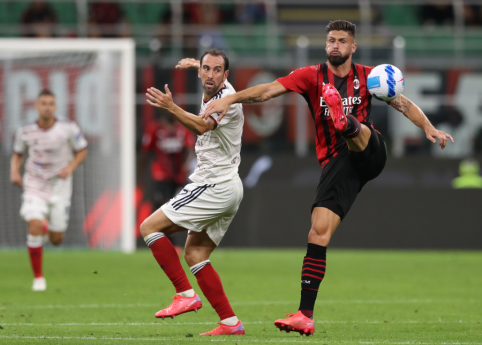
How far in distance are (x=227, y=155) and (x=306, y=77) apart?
0.87 metres

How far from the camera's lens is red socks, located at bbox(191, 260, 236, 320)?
6.26m

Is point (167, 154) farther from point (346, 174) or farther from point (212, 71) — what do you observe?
point (346, 174)

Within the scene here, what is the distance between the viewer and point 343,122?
5.81m

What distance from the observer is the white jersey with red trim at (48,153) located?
10.2m

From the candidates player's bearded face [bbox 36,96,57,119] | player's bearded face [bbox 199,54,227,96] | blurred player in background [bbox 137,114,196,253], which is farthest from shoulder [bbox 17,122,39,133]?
player's bearded face [bbox 199,54,227,96]

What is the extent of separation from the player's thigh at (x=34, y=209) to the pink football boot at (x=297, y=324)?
502 cm

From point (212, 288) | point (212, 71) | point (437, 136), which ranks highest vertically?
point (212, 71)

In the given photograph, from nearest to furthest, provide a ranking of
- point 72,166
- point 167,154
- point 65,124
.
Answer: point 72,166 → point 65,124 → point 167,154

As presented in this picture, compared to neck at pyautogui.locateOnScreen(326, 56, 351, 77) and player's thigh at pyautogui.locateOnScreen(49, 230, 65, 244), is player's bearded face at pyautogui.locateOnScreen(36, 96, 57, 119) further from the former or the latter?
neck at pyautogui.locateOnScreen(326, 56, 351, 77)

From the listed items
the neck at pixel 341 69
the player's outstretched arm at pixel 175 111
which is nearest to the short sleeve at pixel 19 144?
the player's outstretched arm at pixel 175 111

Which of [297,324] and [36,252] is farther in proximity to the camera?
[36,252]

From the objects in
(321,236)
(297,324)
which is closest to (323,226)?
(321,236)

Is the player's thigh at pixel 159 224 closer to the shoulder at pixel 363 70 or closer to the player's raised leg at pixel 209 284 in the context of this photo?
the player's raised leg at pixel 209 284

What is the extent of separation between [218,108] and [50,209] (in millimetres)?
5016
